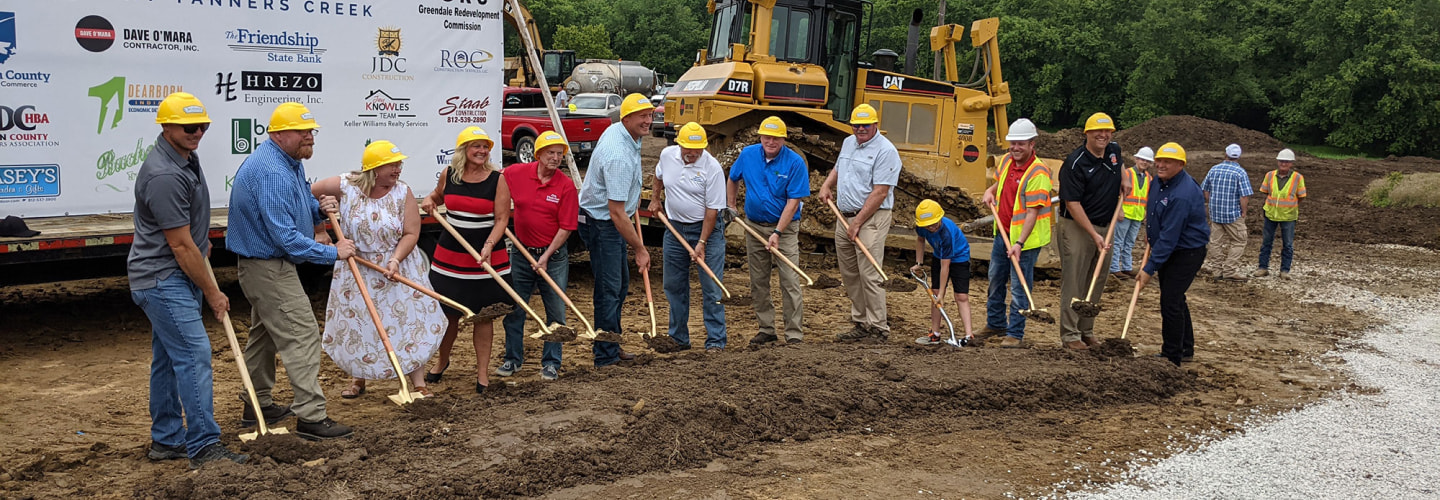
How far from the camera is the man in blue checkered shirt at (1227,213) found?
11.5m

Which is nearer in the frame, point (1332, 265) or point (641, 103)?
point (641, 103)

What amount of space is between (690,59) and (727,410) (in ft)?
167

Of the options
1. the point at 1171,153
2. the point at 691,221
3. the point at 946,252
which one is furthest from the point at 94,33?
the point at 1171,153

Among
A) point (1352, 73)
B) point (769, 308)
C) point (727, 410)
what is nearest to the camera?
point (727, 410)

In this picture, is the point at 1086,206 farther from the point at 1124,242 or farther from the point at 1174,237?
the point at 1124,242

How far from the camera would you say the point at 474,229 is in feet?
20.3

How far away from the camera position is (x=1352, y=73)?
3466 centimetres

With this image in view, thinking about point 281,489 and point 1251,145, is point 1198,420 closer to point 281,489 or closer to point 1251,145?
point 281,489

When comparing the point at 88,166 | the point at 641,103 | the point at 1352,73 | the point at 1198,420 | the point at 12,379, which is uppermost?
the point at 1352,73

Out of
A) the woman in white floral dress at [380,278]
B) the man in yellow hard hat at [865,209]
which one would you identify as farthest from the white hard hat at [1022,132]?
the woman in white floral dress at [380,278]

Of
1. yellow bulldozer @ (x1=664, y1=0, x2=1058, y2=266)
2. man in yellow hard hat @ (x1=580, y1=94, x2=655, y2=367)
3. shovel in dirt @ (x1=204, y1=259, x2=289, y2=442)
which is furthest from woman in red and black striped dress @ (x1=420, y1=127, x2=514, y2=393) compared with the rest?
yellow bulldozer @ (x1=664, y1=0, x2=1058, y2=266)

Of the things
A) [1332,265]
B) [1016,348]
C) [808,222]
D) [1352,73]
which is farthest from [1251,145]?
[1016,348]

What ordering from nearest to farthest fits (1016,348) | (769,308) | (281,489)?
1. (281,489)
2. (1016,348)
3. (769,308)

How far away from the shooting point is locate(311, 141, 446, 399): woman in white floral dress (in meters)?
5.64
